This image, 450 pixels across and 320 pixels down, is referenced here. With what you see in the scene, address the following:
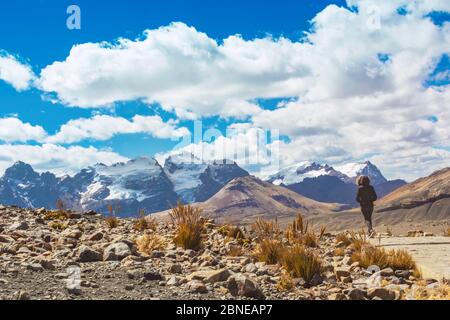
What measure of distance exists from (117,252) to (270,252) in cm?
357

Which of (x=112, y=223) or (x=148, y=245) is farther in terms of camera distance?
(x=112, y=223)

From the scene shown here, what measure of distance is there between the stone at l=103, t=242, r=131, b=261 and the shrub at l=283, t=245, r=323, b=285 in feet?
10.8

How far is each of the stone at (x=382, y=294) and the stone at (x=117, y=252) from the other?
4.98m

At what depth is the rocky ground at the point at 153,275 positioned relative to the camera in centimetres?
830

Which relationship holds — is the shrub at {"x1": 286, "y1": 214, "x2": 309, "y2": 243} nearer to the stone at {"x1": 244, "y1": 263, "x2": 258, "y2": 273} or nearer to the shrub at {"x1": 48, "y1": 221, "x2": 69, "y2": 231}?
the stone at {"x1": 244, "y1": 263, "x2": 258, "y2": 273}

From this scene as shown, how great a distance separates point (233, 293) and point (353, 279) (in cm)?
349

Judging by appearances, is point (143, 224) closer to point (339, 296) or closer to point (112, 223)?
point (112, 223)

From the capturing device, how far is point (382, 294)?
8727mm

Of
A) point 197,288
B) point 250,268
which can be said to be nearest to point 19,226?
point 250,268

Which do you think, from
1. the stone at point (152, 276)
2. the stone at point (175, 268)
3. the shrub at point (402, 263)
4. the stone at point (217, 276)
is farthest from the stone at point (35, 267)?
the shrub at point (402, 263)

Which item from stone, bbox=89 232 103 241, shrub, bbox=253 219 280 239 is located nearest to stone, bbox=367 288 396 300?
shrub, bbox=253 219 280 239
